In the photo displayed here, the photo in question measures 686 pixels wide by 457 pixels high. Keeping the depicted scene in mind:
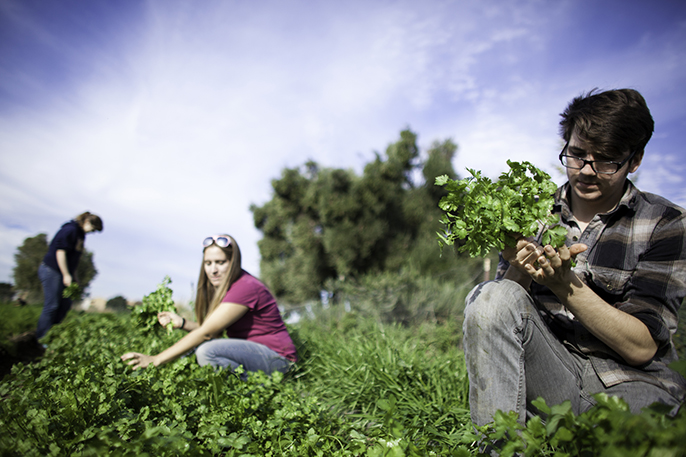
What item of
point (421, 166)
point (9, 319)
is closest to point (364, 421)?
point (9, 319)

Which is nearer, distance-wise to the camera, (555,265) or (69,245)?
(555,265)

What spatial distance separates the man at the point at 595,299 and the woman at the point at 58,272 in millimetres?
5285

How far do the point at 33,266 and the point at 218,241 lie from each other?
32.9ft

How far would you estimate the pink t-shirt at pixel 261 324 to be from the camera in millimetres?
2941

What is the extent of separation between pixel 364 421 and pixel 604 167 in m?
1.92

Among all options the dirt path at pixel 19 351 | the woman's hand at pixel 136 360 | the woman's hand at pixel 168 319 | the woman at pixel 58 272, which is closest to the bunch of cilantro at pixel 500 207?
the woman's hand at pixel 136 360

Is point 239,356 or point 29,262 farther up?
point 29,262

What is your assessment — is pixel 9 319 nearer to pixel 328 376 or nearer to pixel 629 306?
pixel 328 376

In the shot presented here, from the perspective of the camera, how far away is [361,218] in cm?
1023

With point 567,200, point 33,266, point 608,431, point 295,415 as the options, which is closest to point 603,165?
point 567,200

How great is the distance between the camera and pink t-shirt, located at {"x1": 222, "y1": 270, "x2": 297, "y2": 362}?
2.94 meters

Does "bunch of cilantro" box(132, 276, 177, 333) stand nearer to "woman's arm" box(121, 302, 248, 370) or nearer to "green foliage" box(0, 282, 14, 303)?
"woman's arm" box(121, 302, 248, 370)

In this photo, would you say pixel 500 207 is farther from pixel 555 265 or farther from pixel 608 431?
pixel 608 431

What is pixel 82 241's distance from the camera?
17.4 feet
